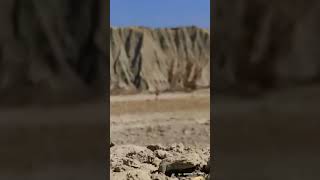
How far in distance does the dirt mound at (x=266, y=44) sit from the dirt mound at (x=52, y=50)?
17.6 inches

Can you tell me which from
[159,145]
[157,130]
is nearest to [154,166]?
[159,145]

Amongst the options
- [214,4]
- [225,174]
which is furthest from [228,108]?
[214,4]

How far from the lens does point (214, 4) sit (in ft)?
6.27

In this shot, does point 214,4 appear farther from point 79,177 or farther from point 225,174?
point 79,177

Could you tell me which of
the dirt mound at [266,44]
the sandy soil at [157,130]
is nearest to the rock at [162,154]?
the sandy soil at [157,130]

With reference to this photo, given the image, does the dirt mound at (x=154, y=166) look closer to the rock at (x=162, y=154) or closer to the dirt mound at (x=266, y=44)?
the rock at (x=162, y=154)

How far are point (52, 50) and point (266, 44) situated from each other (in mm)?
769

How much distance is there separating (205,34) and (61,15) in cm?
5014

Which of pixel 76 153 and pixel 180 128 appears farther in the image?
pixel 180 128

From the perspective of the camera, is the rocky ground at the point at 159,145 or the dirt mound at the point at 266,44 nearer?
the dirt mound at the point at 266,44

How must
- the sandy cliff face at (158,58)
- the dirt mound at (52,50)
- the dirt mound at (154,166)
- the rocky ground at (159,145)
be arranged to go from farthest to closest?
the sandy cliff face at (158,58)
the rocky ground at (159,145)
the dirt mound at (154,166)
the dirt mound at (52,50)

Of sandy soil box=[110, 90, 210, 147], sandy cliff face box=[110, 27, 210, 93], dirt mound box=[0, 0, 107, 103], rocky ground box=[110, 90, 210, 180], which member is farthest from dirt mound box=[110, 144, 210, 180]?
sandy cliff face box=[110, 27, 210, 93]

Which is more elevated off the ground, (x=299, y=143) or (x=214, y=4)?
(x=214, y=4)

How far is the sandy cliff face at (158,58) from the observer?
1651 inches
